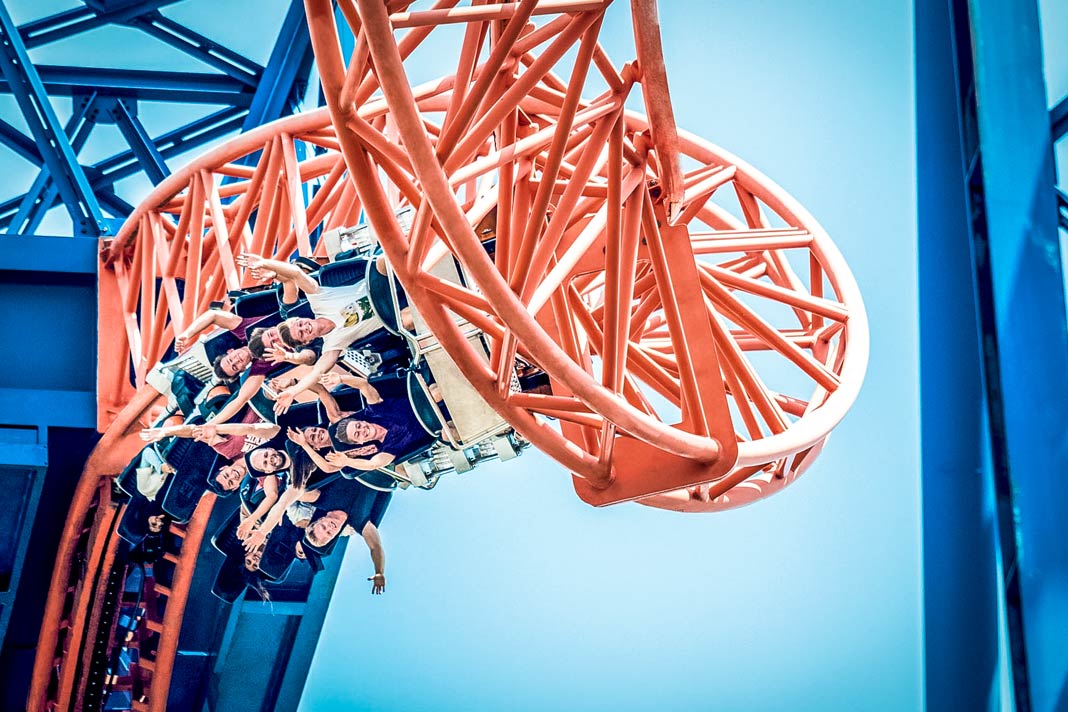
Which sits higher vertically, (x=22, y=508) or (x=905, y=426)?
(x=905, y=426)

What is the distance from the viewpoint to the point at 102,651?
16984mm

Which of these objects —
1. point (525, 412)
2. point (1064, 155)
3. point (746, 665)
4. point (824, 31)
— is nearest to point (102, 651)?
point (525, 412)

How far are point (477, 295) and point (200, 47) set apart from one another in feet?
47.8

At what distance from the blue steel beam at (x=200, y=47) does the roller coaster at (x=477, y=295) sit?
5292mm

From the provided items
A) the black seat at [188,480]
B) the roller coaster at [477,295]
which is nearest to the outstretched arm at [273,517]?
the roller coaster at [477,295]

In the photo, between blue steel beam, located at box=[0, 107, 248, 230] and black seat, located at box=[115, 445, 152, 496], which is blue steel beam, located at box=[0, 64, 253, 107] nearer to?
blue steel beam, located at box=[0, 107, 248, 230]

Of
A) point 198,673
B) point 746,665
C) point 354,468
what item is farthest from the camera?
point 746,665

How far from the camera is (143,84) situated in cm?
2100

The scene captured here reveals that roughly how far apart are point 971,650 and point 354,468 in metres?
7.44

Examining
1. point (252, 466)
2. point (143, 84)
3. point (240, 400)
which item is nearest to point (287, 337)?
point (240, 400)

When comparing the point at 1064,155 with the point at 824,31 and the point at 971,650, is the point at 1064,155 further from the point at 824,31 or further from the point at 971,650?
the point at 824,31

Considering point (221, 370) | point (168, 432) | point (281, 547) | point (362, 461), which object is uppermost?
point (221, 370)

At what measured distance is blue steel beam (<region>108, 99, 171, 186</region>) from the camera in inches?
793

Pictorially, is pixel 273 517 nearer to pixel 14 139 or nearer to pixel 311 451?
pixel 311 451
